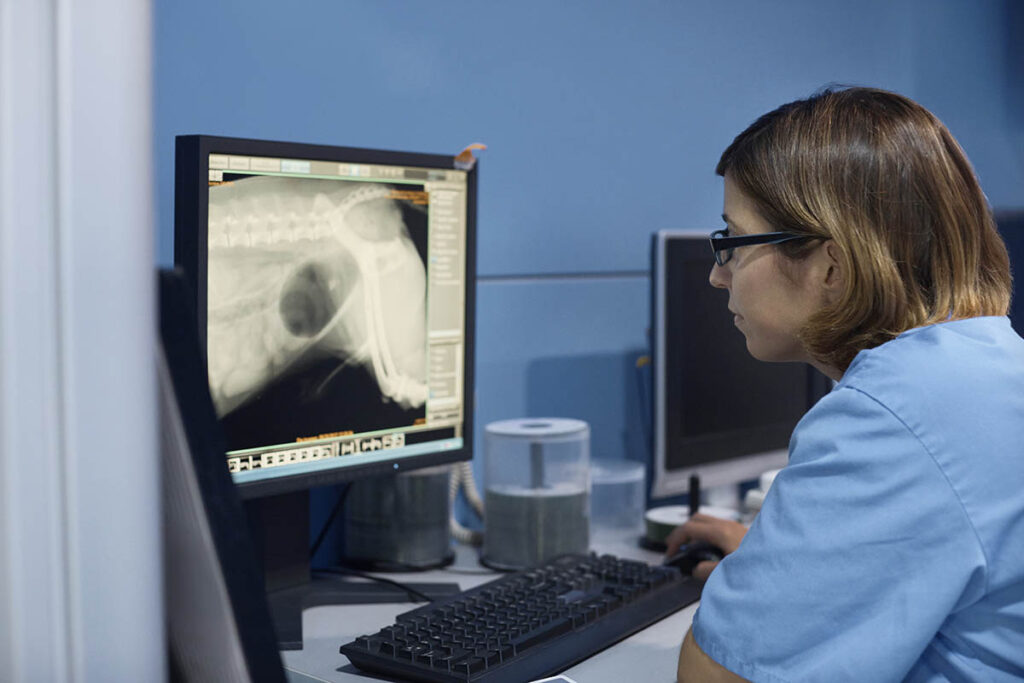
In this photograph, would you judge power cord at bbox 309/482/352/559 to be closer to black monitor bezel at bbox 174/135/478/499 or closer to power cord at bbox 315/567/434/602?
power cord at bbox 315/567/434/602

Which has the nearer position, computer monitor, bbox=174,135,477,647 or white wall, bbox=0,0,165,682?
white wall, bbox=0,0,165,682

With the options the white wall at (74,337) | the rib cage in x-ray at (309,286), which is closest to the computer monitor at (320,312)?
the rib cage in x-ray at (309,286)

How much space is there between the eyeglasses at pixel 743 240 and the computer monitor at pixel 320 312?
0.39 m

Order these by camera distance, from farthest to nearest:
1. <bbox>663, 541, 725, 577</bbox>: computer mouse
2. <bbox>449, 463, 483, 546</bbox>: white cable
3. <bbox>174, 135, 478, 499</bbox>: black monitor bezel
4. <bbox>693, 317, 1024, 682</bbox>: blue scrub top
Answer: <bbox>449, 463, 483, 546</bbox>: white cable < <bbox>663, 541, 725, 577</bbox>: computer mouse < <bbox>174, 135, 478, 499</bbox>: black monitor bezel < <bbox>693, 317, 1024, 682</bbox>: blue scrub top

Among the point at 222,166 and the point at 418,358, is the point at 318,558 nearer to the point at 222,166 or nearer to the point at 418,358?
the point at 418,358

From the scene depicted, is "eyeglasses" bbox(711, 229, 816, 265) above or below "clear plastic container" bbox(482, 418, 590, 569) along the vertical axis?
above

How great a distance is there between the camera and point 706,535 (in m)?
1.38

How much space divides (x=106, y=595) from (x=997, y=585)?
685mm

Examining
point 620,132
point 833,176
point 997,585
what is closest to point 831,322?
point 833,176

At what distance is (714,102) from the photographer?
2029 mm

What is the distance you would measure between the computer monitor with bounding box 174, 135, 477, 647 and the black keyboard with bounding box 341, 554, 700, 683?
0.54 ft

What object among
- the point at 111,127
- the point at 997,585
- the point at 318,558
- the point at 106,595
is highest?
the point at 111,127

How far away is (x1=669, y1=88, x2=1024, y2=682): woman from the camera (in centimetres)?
81

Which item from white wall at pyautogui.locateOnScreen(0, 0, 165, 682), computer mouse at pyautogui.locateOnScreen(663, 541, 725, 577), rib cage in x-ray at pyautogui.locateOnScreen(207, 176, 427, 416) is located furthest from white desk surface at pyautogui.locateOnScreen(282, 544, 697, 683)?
white wall at pyautogui.locateOnScreen(0, 0, 165, 682)
